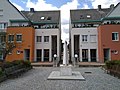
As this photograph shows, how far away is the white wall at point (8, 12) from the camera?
4409cm

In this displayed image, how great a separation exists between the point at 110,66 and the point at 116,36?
675 inches

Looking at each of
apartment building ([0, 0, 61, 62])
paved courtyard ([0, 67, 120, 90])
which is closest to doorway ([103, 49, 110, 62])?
apartment building ([0, 0, 61, 62])

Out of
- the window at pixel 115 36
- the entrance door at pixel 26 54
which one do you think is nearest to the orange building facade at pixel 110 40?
the window at pixel 115 36

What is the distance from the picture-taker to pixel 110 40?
38.2 m

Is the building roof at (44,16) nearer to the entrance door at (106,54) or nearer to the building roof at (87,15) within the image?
the building roof at (87,15)

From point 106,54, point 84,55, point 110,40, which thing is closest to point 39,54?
point 84,55

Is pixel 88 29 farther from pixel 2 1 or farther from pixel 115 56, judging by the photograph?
A: pixel 2 1

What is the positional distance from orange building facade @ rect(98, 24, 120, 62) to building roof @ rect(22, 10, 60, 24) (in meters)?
12.8

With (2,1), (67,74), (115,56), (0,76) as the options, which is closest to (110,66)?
(67,74)

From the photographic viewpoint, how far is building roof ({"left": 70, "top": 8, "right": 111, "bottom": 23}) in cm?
4653

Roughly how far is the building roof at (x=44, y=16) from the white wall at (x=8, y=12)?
478 centimetres

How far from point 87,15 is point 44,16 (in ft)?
34.1

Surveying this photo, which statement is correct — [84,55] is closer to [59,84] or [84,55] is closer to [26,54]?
[26,54]

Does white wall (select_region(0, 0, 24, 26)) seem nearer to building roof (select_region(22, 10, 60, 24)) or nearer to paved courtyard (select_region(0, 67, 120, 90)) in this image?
building roof (select_region(22, 10, 60, 24))
